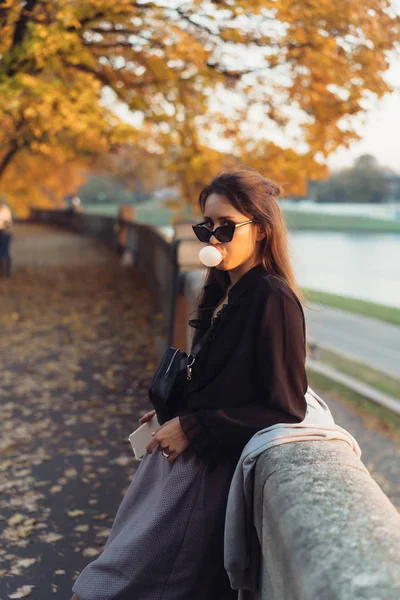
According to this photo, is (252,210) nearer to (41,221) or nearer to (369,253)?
(41,221)

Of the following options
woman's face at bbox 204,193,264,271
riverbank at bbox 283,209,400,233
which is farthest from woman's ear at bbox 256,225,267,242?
riverbank at bbox 283,209,400,233

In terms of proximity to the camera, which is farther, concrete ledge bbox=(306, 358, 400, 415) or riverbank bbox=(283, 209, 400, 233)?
riverbank bbox=(283, 209, 400, 233)

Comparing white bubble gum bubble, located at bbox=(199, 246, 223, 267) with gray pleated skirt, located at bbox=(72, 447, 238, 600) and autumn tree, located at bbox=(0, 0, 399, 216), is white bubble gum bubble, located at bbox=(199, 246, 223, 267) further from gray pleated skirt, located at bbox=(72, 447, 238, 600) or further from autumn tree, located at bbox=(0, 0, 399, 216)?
autumn tree, located at bbox=(0, 0, 399, 216)

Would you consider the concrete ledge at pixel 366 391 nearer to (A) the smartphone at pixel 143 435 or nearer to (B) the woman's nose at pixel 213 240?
(A) the smartphone at pixel 143 435

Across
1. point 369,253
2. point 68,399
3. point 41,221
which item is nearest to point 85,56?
point 68,399

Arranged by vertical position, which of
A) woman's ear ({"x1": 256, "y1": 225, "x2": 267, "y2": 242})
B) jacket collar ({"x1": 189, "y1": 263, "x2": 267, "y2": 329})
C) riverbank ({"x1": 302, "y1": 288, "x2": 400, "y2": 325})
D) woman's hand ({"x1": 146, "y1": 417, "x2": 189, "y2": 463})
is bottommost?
riverbank ({"x1": 302, "y1": 288, "x2": 400, "y2": 325})

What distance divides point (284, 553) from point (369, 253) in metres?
78.8

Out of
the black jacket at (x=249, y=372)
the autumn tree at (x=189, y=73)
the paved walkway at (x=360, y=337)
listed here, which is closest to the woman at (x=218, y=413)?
the black jacket at (x=249, y=372)

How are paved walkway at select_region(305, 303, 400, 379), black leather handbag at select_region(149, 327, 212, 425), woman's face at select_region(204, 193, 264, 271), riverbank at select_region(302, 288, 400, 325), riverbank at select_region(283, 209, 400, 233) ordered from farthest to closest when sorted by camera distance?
1. riverbank at select_region(283, 209, 400, 233)
2. riverbank at select_region(302, 288, 400, 325)
3. paved walkway at select_region(305, 303, 400, 379)
4. black leather handbag at select_region(149, 327, 212, 425)
5. woman's face at select_region(204, 193, 264, 271)

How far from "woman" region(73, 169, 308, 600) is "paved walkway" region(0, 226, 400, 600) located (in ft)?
4.15

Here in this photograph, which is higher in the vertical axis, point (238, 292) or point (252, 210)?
point (252, 210)

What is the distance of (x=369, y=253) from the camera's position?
7856 cm

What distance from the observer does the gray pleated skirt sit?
2.57m

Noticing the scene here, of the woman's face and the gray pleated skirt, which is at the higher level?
the woman's face
